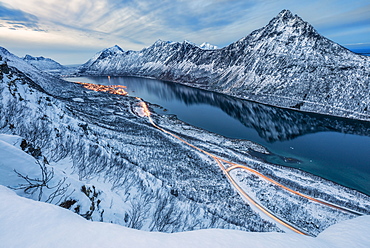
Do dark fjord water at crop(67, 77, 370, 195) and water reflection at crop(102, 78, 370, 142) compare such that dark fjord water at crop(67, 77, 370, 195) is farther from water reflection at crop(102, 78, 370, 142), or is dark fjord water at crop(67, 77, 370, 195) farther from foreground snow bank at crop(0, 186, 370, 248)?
foreground snow bank at crop(0, 186, 370, 248)

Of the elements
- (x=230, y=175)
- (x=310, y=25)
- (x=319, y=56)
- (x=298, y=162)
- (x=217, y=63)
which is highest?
(x=310, y=25)

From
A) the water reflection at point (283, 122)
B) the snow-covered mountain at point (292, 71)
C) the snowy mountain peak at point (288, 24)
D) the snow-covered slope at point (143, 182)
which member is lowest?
the snow-covered slope at point (143, 182)

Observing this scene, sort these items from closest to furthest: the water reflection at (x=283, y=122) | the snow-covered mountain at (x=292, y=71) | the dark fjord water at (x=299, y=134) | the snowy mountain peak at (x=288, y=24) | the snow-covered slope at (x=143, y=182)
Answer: the snow-covered slope at (x=143, y=182), the dark fjord water at (x=299, y=134), the water reflection at (x=283, y=122), the snow-covered mountain at (x=292, y=71), the snowy mountain peak at (x=288, y=24)

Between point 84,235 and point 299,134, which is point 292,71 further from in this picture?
point 84,235

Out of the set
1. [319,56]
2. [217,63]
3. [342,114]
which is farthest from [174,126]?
[217,63]

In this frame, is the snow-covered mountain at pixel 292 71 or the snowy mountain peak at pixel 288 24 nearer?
the snow-covered mountain at pixel 292 71

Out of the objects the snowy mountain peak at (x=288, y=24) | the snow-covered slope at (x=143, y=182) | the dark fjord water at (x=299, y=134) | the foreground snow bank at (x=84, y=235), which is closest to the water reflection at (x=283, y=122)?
the dark fjord water at (x=299, y=134)

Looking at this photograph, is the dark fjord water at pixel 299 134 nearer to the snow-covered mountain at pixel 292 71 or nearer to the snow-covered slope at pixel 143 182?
the snow-covered slope at pixel 143 182

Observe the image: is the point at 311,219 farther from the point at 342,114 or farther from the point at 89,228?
the point at 342,114
